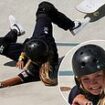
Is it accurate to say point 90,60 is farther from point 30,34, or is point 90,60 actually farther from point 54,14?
point 30,34

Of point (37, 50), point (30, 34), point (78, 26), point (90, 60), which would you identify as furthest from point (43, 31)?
point (90, 60)

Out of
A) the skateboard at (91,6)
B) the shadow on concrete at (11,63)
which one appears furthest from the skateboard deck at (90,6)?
the shadow on concrete at (11,63)

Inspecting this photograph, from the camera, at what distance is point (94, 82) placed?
2598mm

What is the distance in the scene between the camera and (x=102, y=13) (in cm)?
650

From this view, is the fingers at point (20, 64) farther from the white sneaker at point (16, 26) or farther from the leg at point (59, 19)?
the white sneaker at point (16, 26)

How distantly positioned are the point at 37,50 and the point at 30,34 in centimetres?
160

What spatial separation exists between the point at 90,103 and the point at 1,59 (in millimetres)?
3077

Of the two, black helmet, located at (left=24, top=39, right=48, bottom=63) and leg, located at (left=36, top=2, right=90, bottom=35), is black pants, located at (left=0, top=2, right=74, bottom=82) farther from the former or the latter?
black helmet, located at (left=24, top=39, right=48, bottom=63)

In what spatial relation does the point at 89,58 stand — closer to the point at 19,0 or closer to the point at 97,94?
the point at 97,94

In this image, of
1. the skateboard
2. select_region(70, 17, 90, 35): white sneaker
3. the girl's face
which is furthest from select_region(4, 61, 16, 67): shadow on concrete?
the girl's face

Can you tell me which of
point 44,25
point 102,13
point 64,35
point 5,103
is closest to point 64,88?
point 5,103

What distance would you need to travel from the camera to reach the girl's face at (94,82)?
2.60 m

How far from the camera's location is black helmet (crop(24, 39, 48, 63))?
188 inches

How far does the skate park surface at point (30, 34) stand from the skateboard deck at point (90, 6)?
0.32ft
